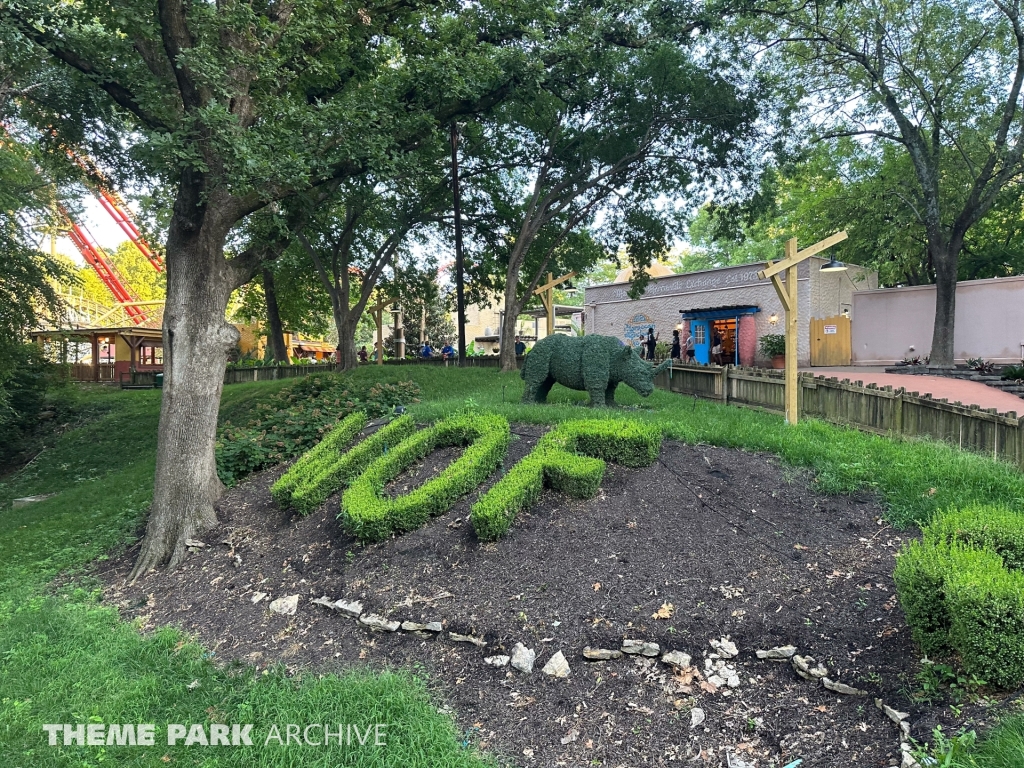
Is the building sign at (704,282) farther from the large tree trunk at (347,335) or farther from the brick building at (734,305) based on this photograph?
the large tree trunk at (347,335)

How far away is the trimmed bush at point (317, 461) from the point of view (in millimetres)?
7383

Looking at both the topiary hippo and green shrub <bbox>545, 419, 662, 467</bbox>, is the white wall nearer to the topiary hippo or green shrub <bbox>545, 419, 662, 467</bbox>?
the topiary hippo

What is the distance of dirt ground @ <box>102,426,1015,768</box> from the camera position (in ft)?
11.0

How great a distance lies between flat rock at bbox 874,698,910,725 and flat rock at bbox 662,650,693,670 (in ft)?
3.58

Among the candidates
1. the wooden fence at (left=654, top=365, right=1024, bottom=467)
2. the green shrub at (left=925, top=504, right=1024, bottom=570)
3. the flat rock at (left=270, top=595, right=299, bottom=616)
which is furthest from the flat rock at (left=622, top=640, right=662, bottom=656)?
the wooden fence at (left=654, top=365, right=1024, bottom=467)

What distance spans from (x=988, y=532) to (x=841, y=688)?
5.18 feet

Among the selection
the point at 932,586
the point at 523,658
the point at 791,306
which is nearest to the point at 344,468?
the point at 523,658

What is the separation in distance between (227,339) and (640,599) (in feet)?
21.2

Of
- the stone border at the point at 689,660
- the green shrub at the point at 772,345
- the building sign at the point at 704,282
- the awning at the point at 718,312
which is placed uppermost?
the building sign at the point at 704,282

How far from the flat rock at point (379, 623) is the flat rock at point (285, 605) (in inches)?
35.0

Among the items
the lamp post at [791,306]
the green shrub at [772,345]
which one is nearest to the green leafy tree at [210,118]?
the lamp post at [791,306]

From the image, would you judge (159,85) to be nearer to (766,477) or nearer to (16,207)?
(16,207)

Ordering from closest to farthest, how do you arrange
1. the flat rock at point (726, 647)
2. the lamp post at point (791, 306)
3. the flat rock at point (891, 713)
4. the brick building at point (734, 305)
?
the flat rock at point (891, 713)
the flat rock at point (726, 647)
the lamp post at point (791, 306)
the brick building at point (734, 305)

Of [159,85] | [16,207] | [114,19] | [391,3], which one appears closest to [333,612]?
[159,85]
